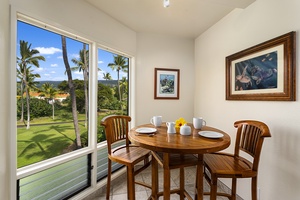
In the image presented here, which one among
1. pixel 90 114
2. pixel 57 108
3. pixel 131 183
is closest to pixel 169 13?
pixel 90 114

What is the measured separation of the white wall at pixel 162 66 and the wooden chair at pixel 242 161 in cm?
146

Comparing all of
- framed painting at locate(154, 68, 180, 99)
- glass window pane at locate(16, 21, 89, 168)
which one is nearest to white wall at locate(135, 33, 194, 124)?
framed painting at locate(154, 68, 180, 99)

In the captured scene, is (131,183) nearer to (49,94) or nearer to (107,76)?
(49,94)

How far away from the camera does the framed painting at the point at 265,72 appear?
4.65 feet

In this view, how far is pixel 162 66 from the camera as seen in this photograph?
9.93ft

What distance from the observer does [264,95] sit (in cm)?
166

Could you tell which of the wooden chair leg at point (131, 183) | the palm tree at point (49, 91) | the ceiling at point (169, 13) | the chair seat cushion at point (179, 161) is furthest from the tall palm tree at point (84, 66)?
the chair seat cushion at point (179, 161)

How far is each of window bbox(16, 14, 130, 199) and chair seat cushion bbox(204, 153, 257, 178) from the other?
152cm

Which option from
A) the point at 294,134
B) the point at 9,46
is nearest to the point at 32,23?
the point at 9,46

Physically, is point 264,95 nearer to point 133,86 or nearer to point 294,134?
point 294,134

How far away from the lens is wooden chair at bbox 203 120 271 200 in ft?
4.28

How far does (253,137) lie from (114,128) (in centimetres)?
155

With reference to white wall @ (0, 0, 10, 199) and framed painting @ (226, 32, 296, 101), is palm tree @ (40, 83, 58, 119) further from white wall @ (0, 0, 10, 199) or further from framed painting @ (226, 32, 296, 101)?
framed painting @ (226, 32, 296, 101)

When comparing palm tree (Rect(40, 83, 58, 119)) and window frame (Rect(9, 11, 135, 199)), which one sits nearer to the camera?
window frame (Rect(9, 11, 135, 199))
